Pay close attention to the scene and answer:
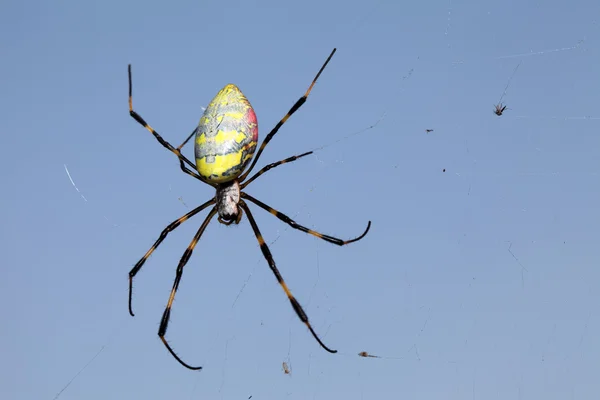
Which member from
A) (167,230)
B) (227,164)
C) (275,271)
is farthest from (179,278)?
(227,164)

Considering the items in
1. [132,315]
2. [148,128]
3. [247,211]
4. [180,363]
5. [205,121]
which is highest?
[205,121]

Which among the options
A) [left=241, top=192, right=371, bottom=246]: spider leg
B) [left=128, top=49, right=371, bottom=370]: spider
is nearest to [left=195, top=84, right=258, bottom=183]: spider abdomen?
[left=128, top=49, right=371, bottom=370]: spider

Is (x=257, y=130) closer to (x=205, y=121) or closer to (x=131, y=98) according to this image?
(x=205, y=121)

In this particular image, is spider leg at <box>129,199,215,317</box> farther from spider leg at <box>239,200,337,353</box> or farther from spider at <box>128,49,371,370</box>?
spider leg at <box>239,200,337,353</box>

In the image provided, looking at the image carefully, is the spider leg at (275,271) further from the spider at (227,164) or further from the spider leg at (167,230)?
the spider leg at (167,230)

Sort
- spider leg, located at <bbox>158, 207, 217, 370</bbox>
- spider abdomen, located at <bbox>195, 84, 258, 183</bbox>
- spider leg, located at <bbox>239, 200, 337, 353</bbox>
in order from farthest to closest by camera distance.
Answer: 1. spider leg, located at <bbox>158, 207, 217, 370</bbox>
2. spider leg, located at <bbox>239, 200, 337, 353</bbox>
3. spider abdomen, located at <bbox>195, 84, 258, 183</bbox>

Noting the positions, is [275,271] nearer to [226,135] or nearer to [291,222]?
[291,222]

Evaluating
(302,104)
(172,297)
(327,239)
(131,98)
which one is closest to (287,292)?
(327,239)
